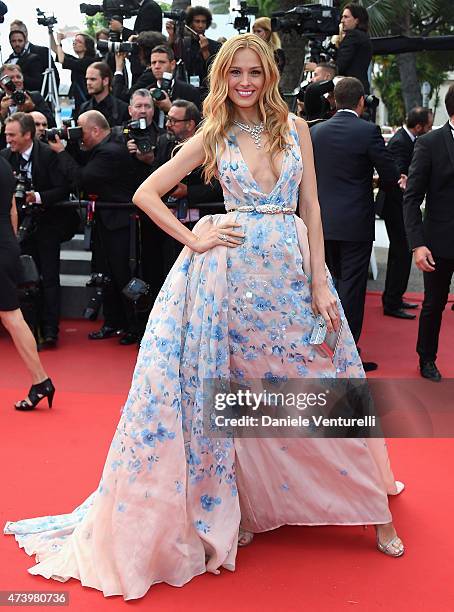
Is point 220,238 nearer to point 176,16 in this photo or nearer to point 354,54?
point 354,54

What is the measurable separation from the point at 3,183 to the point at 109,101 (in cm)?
299

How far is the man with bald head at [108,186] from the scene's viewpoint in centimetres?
705

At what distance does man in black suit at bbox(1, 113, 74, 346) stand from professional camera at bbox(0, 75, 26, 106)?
1264mm

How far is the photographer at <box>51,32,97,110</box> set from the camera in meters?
9.72

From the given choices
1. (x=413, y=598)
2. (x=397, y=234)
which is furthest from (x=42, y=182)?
(x=413, y=598)

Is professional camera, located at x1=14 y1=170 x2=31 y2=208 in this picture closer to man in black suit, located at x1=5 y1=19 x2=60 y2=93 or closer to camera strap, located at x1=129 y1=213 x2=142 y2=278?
camera strap, located at x1=129 y1=213 x2=142 y2=278

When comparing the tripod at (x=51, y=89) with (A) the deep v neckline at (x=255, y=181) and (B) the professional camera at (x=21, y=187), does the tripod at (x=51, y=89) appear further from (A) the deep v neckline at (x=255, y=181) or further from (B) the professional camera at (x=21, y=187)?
(A) the deep v neckline at (x=255, y=181)

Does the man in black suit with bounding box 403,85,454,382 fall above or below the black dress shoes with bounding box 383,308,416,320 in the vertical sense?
above

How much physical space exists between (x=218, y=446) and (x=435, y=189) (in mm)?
2952

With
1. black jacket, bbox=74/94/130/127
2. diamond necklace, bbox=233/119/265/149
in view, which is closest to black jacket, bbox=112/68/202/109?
black jacket, bbox=74/94/130/127

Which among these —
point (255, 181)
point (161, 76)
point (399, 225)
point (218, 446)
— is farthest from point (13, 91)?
point (218, 446)

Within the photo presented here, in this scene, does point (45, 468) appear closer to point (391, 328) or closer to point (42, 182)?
point (42, 182)

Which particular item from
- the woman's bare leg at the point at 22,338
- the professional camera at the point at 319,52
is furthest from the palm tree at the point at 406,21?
the woman's bare leg at the point at 22,338

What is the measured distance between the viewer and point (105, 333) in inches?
291
